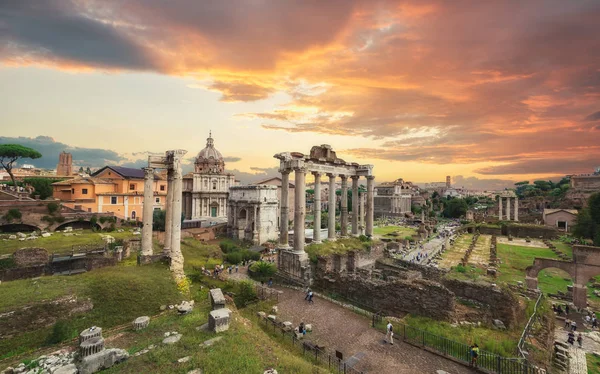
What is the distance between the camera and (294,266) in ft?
71.2

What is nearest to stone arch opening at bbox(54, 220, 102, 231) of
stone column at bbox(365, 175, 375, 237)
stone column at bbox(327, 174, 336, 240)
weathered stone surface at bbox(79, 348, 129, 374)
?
stone column at bbox(327, 174, 336, 240)

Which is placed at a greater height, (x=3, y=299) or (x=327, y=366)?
(x=3, y=299)

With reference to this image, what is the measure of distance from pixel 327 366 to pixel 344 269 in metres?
11.7

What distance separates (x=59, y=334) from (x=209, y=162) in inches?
2107

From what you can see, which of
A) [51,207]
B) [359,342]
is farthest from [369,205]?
[51,207]

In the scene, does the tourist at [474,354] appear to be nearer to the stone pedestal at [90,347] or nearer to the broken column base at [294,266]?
the broken column base at [294,266]

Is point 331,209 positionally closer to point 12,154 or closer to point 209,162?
point 209,162

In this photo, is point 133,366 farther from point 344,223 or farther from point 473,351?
point 344,223

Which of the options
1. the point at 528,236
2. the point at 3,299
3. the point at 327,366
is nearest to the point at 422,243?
the point at 528,236

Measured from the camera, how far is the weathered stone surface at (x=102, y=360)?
807 centimetres

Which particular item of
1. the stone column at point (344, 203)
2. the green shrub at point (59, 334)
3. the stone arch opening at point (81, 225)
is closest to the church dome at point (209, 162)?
the stone arch opening at point (81, 225)

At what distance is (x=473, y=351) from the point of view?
11.0 m

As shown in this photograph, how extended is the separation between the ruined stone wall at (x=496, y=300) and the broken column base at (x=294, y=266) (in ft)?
33.1

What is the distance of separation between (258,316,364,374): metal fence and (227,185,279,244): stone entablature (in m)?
33.2
